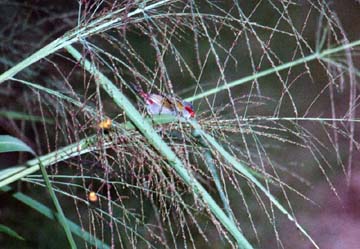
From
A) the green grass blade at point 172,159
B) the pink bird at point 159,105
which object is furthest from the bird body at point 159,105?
the green grass blade at point 172,159

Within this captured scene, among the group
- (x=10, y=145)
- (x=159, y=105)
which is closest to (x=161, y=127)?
(x=159, y=105)

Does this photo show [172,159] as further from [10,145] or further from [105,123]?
[10,145]

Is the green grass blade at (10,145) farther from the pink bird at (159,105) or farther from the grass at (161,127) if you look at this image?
the pink bird at (159,105)

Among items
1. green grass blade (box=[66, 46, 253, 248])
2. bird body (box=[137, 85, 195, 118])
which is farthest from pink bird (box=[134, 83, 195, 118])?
green grass blade (box=[66, 46, 253, 248])

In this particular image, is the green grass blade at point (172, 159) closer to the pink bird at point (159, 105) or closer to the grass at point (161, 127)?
the grass at point (161, 127)

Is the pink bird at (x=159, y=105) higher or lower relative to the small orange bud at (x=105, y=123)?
lower

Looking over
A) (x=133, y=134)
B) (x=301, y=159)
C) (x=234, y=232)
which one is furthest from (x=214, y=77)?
(x=234, y=232)

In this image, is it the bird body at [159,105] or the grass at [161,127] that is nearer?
the grass at [161,127]

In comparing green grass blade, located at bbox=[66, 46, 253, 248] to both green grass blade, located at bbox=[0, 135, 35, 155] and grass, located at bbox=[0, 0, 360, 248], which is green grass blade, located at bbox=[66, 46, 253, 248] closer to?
grass, located at bbox=[0, 0, 360, 248]

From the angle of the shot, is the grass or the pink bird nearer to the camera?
the grass

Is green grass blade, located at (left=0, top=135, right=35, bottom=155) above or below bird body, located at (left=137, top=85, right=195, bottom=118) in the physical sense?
above

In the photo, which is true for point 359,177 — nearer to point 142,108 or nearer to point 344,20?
point 344,20
